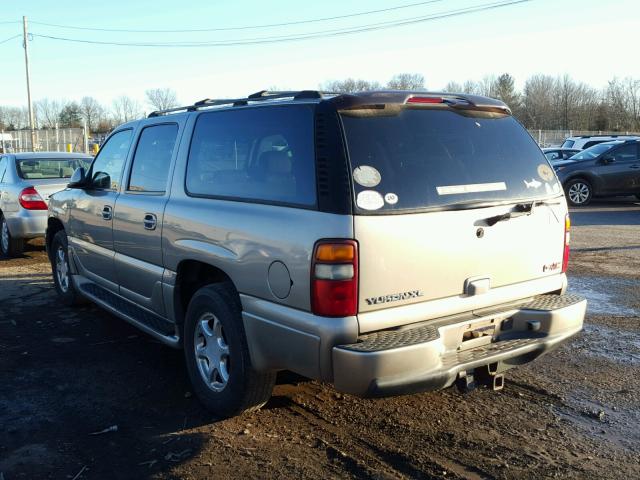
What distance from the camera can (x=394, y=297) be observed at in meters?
3.35

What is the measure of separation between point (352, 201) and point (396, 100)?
73cm

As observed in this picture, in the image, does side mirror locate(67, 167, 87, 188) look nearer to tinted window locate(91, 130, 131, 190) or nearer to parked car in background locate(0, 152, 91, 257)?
tinted window locate(91, 130, 131, 190)

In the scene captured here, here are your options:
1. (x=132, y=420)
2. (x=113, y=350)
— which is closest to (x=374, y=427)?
(x=132, y=420)

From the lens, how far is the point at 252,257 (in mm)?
3625

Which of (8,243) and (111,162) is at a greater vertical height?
(111,162)

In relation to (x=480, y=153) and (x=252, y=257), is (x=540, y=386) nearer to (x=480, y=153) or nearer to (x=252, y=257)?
(x=480, y=153)

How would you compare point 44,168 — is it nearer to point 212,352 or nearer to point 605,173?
point 212,352

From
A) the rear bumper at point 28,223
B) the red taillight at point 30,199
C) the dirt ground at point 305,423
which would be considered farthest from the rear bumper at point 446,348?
the red taillight at point 30,199

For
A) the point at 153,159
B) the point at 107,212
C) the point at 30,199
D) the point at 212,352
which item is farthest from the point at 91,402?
the point at 30,199

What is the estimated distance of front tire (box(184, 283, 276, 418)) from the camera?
3824mm

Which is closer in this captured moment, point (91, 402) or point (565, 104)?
point (91, 402)

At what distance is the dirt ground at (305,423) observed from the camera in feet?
11.5

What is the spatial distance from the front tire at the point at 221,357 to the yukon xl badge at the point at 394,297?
3.06 ft

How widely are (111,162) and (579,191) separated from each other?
14.4 meters
